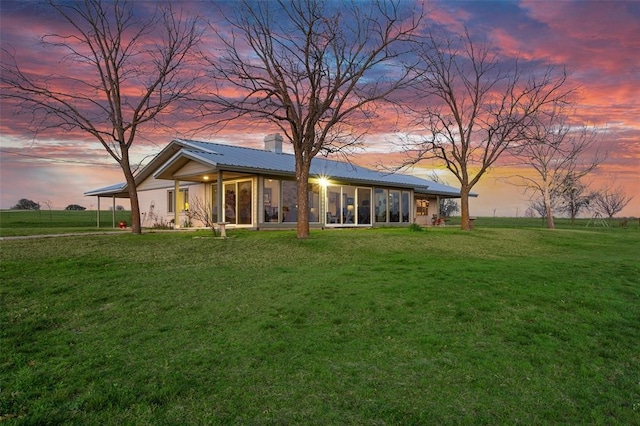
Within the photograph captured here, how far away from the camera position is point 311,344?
16.6 feet

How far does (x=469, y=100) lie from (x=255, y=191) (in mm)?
13626

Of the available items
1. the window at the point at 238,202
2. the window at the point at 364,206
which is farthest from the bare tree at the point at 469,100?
the window at the point at 238,202

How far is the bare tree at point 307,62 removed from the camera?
14.7 meters

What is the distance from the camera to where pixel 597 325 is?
6168 mm

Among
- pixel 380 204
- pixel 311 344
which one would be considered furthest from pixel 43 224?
pixel 311 344

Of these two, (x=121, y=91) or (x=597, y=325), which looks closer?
(x=597, y=325)

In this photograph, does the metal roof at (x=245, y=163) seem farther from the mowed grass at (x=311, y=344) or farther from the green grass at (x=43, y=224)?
the mowed grass at (x=311, y=344)

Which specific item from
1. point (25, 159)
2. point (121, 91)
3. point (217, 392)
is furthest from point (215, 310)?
point (25, 159)

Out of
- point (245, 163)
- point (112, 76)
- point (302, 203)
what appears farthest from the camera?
point (245, 163)

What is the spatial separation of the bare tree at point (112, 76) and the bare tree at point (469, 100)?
12528mm

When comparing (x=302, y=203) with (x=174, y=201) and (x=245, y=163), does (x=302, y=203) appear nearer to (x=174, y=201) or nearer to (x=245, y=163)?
(x=245, y=163)

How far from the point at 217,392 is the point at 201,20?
17.1 metres

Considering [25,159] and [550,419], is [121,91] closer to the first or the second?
[25,159]

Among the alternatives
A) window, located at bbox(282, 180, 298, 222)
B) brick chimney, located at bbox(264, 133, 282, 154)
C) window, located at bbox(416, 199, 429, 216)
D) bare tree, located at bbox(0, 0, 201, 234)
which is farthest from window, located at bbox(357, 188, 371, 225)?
bare tree, located at bbox(0, 0, 201, 234)
